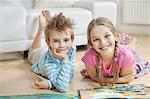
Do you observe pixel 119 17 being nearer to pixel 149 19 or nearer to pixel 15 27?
pixel 149 19

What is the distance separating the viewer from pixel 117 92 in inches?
53.9

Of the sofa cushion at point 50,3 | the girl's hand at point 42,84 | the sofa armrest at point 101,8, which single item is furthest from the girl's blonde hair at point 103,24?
the sofa cushion at point 50,3

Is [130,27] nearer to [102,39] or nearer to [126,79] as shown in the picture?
[126,79]

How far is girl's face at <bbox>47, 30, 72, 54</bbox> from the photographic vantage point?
1.54 meters

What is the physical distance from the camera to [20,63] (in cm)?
208

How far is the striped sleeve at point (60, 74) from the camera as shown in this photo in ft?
4.85

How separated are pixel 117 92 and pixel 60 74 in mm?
303

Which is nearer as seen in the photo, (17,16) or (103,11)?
(17,16)

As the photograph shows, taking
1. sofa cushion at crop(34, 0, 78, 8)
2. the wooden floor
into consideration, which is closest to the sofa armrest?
sofa cushion at crop(34, 0, 78, 8)

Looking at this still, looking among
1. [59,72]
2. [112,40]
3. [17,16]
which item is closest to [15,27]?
[17,16]

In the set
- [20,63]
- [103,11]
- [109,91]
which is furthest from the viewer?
[103,11]

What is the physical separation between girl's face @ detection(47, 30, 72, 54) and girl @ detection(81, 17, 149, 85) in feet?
0.36

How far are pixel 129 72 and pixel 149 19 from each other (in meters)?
1.86

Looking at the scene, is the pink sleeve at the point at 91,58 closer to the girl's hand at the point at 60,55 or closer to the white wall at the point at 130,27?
the girl's hand at the point at 60,55
